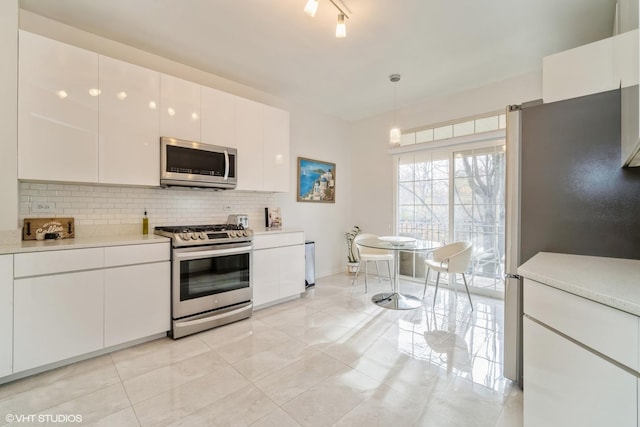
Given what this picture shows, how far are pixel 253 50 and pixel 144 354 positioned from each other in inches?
121

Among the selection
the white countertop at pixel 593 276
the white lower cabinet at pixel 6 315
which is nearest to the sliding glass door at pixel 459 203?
the white countertop at pixel 593 276

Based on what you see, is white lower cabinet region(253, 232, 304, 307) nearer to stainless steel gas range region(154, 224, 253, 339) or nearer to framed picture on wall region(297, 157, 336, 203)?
stainless steel gas range region(154, 224, 253, 339)

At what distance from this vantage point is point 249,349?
2.38 meters

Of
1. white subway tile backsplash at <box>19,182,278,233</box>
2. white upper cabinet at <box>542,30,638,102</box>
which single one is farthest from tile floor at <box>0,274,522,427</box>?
white upper cabinet at <box>542,30,638,102</box>

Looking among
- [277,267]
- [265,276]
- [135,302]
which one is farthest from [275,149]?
[135,302]

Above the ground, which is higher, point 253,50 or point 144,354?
point 253,50

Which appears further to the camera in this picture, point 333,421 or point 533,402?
point 333,421

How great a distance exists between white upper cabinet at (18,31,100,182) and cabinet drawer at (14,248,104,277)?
2.08 ft

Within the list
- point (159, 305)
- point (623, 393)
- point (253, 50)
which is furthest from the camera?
point (253, 50)

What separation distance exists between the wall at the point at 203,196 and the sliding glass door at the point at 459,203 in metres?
1.20

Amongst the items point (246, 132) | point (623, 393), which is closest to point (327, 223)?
point (246, 132)

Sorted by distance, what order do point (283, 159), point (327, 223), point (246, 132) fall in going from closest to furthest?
point (246, 132) < point (283, 159) < point (327, 223)

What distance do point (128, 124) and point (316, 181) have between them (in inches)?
110

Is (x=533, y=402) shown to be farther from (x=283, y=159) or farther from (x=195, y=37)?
(x=195, y=37)
